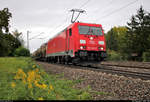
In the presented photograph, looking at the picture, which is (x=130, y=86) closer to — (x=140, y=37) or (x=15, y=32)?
(x=140, y=37)

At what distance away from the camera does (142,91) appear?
4473mm

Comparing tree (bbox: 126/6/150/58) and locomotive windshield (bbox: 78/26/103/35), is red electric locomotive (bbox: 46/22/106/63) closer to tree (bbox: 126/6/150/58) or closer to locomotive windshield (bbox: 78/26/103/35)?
locomotive windshield (bbox: 78/26/103/35)

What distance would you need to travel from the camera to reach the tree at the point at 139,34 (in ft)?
106

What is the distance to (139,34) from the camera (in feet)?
110

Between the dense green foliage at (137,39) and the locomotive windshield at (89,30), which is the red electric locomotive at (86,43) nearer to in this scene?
the locomotive windshield at (89,30)

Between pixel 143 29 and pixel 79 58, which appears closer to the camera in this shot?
pixel 79 58

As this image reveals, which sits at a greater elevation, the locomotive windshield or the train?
the locomotive windshield

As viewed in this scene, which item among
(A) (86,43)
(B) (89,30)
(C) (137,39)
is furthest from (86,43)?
(C) (137,39)

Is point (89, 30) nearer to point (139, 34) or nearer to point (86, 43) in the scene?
point (86, 43)

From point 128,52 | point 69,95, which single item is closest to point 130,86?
point 69,95

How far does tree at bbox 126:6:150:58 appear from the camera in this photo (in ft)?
106

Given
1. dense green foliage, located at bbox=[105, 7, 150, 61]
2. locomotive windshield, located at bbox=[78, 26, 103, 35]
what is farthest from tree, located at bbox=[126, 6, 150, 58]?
locomotive windshield, located at bbox=[78, 26, 103, 35]

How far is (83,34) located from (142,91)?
8206 mm

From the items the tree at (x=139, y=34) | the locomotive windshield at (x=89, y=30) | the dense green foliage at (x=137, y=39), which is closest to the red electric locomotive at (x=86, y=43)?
the locomotive windshield at (x=89, y=30)
